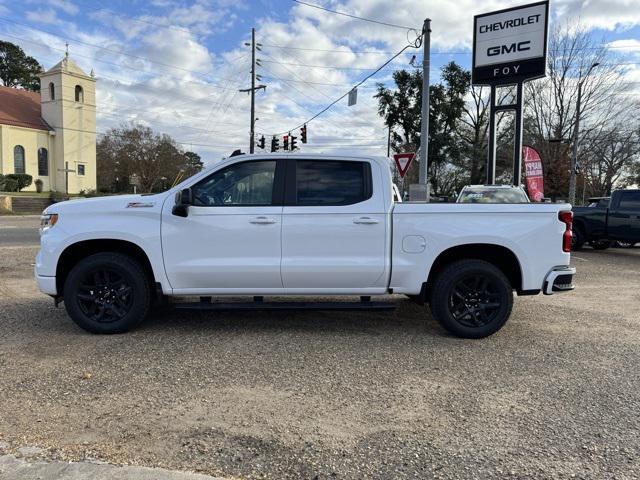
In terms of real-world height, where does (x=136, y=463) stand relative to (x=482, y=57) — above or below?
below

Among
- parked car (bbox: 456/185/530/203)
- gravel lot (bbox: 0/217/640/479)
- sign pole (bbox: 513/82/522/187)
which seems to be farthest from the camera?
sign pole (bbox: 513/82/522/187)

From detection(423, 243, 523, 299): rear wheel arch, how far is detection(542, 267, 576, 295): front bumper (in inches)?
10.7

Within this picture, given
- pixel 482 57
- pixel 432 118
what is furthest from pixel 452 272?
pixel 432 118

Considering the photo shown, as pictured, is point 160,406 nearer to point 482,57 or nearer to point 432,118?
point 482,57

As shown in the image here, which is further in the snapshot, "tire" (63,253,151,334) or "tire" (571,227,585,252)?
"tire" (571,227,585,252)

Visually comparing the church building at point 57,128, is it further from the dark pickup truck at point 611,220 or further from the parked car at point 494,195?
the dark pickup truck at point 611,220

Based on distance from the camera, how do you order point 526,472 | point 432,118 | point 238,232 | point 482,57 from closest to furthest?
point 526,472, point 238,232, point 482,57, point 432,118

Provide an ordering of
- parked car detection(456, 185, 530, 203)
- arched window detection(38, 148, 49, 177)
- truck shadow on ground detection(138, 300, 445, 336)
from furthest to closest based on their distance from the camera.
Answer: arched window detection(38, 148, 49, 177) → parked car detection(456, 185, 530, 203) → truck shadow on ground detection(138, 300, 445, 336)

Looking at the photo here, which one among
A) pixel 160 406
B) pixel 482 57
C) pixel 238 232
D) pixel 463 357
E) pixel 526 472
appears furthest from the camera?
pixel 482 57

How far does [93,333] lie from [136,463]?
283 centimetres

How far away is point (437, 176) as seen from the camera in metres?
50.1

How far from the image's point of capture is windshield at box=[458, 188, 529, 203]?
1359 centimetres

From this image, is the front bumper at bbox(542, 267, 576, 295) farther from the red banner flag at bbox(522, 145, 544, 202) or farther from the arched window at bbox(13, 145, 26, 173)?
the arched window at bbox(13, 145, 26, 173)

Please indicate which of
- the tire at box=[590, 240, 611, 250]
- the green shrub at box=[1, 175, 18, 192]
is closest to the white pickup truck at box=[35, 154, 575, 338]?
the tire at box=[590, 240, 611, 250]
